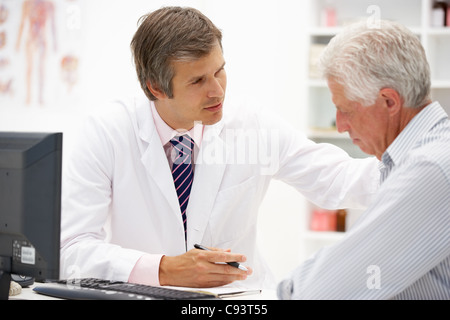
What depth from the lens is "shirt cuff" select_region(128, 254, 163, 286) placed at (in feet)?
5.70

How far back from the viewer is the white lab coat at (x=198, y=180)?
1974 mm

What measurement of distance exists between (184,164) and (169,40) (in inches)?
15.6

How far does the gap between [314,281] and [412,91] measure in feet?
1.55

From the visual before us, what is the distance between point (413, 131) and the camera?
4.53 ft

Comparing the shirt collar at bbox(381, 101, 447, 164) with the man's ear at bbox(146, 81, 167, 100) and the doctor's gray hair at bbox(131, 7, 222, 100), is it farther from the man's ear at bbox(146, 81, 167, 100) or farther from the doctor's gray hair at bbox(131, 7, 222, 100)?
the man's ear at bbox(146, 81, 167, 100)

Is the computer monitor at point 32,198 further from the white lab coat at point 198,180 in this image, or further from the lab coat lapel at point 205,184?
the lab coat lapel at point 205,184

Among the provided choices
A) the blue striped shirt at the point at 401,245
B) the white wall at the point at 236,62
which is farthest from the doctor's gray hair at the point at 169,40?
the white wall at the point at 236,62

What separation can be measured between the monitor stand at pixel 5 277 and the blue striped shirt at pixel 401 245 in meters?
0.70

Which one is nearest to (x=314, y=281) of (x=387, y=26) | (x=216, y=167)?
(x=387, y=26)

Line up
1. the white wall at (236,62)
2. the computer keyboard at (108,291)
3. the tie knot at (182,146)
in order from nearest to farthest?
1. the computer keyboard at (108,291)
2. the tie knot at (182,146)
3. the white wall at (236,62)

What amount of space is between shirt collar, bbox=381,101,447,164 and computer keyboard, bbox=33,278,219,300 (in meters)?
0.55

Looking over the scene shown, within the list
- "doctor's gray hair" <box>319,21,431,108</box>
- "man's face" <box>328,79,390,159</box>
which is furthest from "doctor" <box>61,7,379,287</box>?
"doctor's gray hair" <box>319,21,431,108</box>

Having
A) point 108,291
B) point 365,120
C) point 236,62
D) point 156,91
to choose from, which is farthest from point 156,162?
point 236,62

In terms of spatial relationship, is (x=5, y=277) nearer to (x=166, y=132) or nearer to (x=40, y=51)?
(x=166, y=132)
